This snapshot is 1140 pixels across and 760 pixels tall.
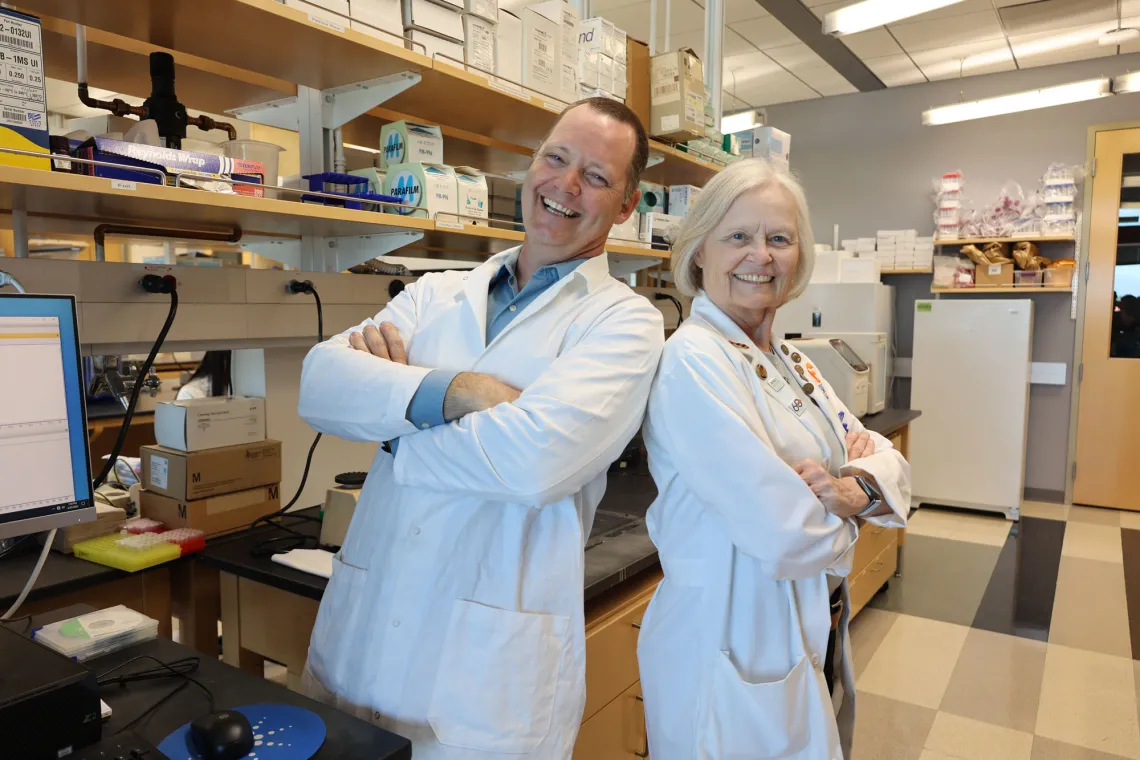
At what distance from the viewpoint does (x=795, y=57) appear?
5.40 metres

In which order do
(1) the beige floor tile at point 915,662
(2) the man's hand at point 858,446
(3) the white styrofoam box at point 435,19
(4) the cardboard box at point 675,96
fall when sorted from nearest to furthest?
(2) the man's hand at point 858,446 < (3) the white styrofoam box at point 435,19 < (4) the cardboard box at point 675,96 < (1) the beige floor tile at point 915,662

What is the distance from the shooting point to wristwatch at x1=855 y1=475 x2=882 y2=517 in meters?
1.34

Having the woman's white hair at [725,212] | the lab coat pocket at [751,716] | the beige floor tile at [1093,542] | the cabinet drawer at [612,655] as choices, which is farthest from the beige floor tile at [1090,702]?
the woman's white hair at [725,212]

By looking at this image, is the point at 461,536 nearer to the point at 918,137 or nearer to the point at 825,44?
the point at 825,44

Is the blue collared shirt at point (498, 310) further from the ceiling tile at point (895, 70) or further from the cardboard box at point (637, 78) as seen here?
the ceiling tile at point (895, 70)

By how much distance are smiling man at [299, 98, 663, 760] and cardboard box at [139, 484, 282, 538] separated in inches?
21.0

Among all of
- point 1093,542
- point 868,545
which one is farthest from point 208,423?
point 1093,542

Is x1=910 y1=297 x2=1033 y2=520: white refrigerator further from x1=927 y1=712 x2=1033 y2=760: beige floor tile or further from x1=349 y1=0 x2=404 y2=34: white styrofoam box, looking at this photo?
x1=349 y1=0 x2=404 y2=34: white styrofoam box

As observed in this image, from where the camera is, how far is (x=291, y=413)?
80.0 inches

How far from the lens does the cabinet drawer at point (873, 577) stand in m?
3.16

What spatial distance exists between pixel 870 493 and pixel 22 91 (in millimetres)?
1504

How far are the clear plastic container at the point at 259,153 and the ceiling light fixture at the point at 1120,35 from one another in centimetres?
527

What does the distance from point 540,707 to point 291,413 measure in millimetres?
1207

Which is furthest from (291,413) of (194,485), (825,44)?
(825,44)
